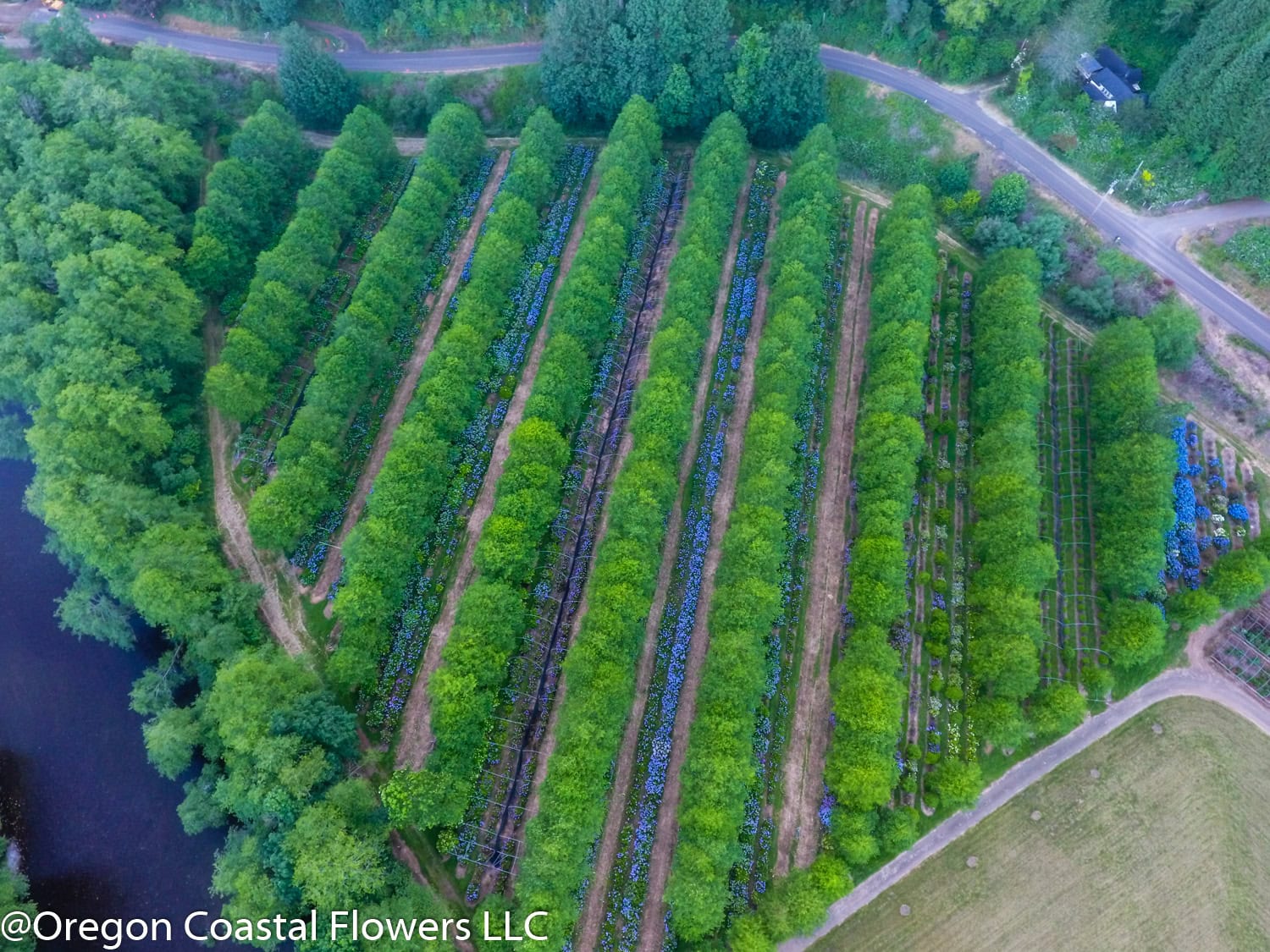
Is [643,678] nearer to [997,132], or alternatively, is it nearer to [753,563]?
[753,563]

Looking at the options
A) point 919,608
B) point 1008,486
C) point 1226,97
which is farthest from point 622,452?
point 1226,97

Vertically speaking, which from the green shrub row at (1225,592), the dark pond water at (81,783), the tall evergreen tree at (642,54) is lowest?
the dark pond water at (81,783)

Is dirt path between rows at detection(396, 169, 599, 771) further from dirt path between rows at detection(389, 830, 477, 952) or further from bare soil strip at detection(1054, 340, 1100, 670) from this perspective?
bare soil strip at detection(1054, 340, 1100, 670)

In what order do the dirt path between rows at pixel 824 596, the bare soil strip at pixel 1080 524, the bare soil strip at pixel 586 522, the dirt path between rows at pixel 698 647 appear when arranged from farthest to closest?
the bare soil strip at pixel 1080 524, the bare soil strip at pixel 586 522, the dirt path between rows at pixel 824 596, the dirt path between rows at pixel 698 647

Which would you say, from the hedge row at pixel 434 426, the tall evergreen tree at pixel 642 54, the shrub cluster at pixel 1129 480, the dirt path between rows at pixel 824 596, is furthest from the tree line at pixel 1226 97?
the hedge row at pixel 434 426

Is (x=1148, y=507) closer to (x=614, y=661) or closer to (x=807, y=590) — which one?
(x=807, y=590)

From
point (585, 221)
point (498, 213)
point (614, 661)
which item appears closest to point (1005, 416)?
point (614, 661)

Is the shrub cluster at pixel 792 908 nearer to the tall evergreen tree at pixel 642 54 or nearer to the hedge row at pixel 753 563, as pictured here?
the hedge row at pixel 753 563

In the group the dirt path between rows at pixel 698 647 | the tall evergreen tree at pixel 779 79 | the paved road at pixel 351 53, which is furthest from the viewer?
the paved road at pixel 351 53
